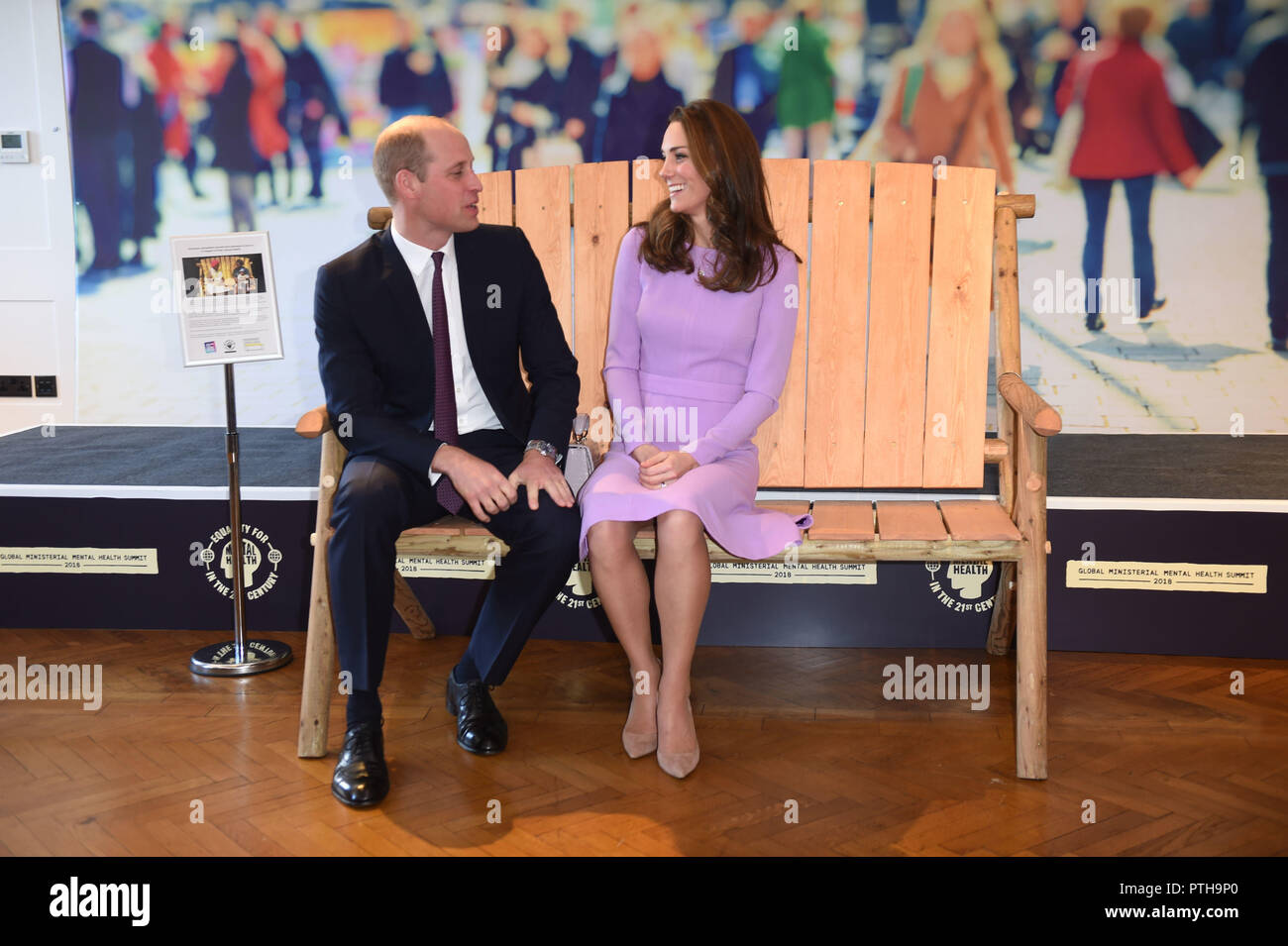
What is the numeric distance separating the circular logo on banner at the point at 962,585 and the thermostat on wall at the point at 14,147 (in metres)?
4.29

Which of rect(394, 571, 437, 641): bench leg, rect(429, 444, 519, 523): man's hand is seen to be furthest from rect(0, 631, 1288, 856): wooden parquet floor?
rect(429, 444, 519, 523): man's hand

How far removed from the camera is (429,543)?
261 cm

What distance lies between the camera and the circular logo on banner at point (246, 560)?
3.37 m

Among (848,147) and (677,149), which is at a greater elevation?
(848,147)

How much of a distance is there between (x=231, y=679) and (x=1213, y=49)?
4013 millimetres

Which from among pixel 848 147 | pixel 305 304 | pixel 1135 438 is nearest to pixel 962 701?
pixel 1135 438

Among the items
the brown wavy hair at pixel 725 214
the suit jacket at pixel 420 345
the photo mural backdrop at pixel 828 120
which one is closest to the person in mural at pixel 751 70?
the photo mural backdrop at pixel 828 120

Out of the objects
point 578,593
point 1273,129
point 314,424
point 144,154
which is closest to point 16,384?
point 144,154

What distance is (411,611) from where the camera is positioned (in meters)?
3.35

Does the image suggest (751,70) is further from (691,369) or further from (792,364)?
(691,369)

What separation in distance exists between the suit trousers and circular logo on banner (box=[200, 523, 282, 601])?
2.82 ft

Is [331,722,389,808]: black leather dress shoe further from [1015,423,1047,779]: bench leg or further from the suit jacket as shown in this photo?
[1015,423,1047,779]: bench leg
